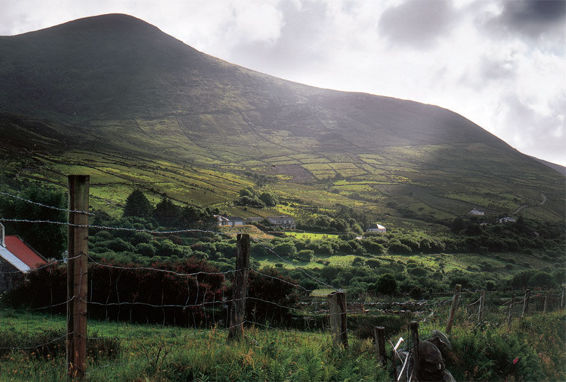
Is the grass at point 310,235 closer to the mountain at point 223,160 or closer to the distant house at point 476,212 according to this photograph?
the mountain at point 223,160

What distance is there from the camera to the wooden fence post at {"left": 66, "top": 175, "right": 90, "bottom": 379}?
439cm

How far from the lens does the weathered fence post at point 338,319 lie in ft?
20.9

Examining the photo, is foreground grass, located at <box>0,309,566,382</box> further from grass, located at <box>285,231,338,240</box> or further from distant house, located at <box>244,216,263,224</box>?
distant house, located at <box>244,216,263,224</box>

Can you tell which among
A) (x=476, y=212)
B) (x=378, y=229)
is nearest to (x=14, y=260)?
(x=378, y=229)

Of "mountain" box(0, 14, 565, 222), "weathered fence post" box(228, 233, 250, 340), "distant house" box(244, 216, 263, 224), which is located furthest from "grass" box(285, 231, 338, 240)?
"weathered fence post" box(228, 233, 250, 340)

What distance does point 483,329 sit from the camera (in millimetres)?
9914

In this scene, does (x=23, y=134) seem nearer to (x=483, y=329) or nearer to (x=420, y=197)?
(x=420, y=197)

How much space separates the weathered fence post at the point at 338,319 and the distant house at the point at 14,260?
29.4 metres

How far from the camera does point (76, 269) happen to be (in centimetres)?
439

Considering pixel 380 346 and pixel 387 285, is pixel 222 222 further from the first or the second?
pixel 380 346

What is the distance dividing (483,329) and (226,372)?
767 centimetres

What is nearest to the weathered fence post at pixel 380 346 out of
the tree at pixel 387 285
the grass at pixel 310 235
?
the tree at pixel 387 285

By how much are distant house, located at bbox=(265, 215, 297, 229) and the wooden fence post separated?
282 feet

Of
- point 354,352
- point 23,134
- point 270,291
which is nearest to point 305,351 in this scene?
point 354,352
